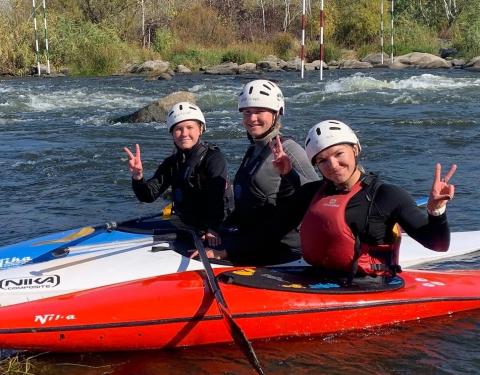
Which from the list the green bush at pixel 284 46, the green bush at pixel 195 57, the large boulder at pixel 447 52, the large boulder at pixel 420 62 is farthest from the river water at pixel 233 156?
the green bush at pixel 284 46

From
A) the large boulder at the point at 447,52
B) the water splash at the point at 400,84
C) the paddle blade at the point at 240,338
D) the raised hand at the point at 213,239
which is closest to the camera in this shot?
the paddle blade at the point at 240,338

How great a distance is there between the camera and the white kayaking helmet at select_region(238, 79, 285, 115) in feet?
13.1

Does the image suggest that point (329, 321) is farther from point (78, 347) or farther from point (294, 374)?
point (78, 347)

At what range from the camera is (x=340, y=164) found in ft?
11.4

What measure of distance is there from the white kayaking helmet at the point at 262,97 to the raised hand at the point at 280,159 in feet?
0.92

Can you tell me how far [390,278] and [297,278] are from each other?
50 cm

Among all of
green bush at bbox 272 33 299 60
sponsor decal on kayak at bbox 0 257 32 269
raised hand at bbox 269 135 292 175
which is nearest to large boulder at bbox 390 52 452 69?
green bush at bbox 272 33 299 60

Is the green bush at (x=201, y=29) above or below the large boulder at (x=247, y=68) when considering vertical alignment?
above

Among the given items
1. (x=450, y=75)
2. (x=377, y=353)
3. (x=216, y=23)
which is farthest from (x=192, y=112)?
(x=216, y=23)

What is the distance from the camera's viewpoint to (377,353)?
3674mm

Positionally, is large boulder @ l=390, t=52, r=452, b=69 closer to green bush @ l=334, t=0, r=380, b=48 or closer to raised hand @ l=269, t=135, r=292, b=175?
green bush @ l=334, t=0, r=380, b=48

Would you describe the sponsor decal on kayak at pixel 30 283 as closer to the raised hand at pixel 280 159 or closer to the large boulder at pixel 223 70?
the raised hand at pixel 280 159

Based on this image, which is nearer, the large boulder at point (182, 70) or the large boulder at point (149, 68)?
the large boulder at point (149, 68)

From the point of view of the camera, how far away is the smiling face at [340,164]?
3.44 m
